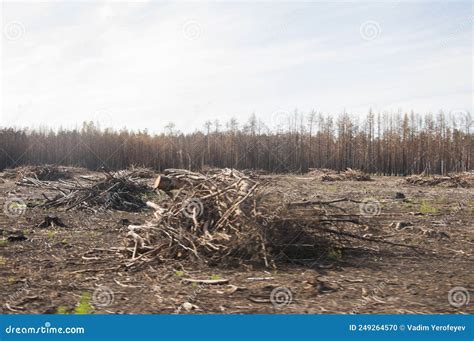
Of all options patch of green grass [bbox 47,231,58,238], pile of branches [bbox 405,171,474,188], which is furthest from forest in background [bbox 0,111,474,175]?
patch of green grass [bbox 47,231,58,238]

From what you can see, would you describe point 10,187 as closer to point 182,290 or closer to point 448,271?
point 182,290

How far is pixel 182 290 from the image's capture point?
14.8ft

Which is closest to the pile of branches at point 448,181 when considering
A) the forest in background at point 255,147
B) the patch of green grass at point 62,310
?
the forest in background at point 255,147

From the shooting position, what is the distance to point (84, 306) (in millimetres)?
3980
